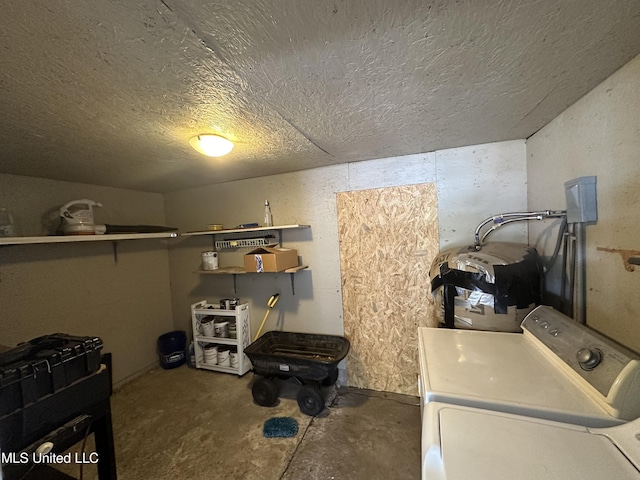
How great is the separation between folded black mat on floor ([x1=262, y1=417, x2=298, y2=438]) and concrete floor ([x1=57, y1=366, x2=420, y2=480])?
0.04 m

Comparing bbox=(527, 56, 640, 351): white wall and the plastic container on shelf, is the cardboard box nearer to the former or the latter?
the plastic container on shelf

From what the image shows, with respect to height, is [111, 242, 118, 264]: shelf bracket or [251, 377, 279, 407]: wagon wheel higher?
[111, 242, 118, 264]: shelf bracket

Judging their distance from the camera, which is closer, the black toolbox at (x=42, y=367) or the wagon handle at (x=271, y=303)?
the black toolbox at (x=42, y=367)

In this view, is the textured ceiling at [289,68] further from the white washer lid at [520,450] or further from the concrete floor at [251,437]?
the concrete floor at [251,437]

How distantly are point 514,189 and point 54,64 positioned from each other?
268 cm

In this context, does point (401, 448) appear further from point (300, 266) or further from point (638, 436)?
point (300, 266)

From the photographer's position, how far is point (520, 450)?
63 centimetres

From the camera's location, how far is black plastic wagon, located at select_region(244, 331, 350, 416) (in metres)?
1.96

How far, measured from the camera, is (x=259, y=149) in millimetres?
1814

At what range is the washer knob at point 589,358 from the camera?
2.70ft

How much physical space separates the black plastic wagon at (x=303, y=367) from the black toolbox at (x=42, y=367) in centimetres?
123

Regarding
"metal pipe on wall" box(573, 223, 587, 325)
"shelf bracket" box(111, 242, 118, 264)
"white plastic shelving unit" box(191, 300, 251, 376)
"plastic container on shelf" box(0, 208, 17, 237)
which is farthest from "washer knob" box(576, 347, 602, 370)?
"shelf bracket" box(111, 242, 118, 264)

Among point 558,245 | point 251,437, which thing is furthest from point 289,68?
point 251,437

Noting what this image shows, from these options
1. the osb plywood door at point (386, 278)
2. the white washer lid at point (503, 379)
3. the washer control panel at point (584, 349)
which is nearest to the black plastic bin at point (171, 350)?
the osb plywood door at point (386, 278)
